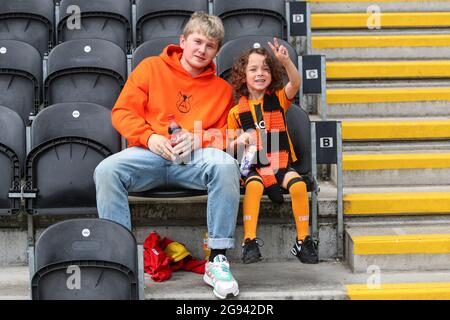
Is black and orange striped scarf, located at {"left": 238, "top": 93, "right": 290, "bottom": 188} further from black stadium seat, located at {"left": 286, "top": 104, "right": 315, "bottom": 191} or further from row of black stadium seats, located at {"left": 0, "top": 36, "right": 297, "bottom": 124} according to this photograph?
row of black stadium seats, located at {"left": 0, "top": 36, "right": 297, "bottom": 124}

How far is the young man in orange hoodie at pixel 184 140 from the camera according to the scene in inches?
130

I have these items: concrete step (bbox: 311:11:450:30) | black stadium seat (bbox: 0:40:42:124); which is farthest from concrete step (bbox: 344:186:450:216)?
concrete step (bbox: 311:11:450:30)

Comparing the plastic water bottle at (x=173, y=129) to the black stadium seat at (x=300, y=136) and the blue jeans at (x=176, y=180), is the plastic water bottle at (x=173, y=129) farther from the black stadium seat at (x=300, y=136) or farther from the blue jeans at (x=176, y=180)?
the black stadium seat at (x=300, y=136)

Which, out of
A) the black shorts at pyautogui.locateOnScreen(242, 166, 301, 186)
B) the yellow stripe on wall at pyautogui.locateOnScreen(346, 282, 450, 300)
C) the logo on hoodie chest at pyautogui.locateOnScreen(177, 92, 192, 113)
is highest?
the logo on hoodie chest at pyautogui.locateOnScreen(177, 92, 192, 113)

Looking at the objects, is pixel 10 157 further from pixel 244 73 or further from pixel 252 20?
pixel 252 20

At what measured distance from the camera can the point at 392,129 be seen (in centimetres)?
433

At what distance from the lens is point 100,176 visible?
3.36m

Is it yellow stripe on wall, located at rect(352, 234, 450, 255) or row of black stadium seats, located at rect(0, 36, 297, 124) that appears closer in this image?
yellow stripe on wall, located at rect(352, 234, 450, 255)

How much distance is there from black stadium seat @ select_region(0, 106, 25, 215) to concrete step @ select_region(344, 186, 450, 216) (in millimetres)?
1473

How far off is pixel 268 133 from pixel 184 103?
40 centimetres

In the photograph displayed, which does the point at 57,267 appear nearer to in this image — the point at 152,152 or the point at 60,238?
the point at 60,238

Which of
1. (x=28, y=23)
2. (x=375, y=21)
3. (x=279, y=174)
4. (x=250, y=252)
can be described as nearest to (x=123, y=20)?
(x=28, y=23)

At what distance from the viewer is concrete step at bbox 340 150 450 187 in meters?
4.10
